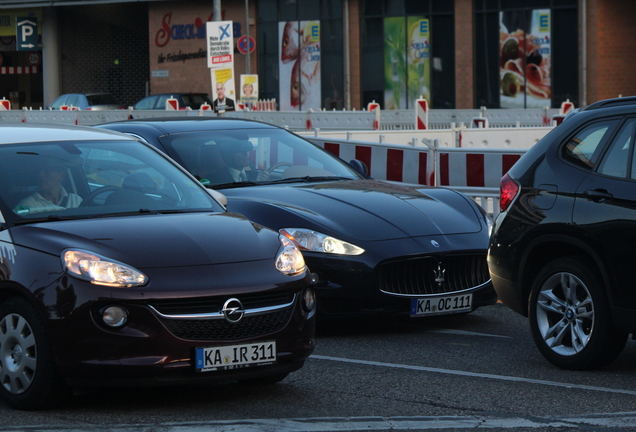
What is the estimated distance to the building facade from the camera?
36.8m

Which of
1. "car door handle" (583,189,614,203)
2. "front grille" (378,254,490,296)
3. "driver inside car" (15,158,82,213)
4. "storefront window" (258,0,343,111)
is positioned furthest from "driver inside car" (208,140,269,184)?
"storefront window" (258,0,343,111)

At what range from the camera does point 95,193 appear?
633 centimetres

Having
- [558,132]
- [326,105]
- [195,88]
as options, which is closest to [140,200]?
[558,132]

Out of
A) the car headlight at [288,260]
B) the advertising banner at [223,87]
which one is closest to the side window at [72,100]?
the advertising banner at [223,87]

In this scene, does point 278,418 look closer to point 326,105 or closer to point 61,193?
point 61,193

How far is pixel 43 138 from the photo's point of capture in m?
6.61

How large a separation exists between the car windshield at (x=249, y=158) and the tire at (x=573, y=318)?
2.76 meters

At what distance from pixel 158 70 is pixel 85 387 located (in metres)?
43.1

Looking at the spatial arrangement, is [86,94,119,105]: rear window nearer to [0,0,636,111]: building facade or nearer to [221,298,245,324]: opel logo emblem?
[0,0,636,111]: building facade

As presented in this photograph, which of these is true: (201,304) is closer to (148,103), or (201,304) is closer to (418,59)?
(148,103)

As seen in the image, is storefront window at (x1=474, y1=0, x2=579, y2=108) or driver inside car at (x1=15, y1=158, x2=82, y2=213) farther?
storefront window at (x1=474, y1=0, x2=579, y2=108)

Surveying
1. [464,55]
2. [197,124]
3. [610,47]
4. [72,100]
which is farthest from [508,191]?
[72,100]

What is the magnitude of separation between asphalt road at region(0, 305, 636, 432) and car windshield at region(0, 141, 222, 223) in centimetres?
101

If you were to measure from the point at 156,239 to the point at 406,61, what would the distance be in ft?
116
